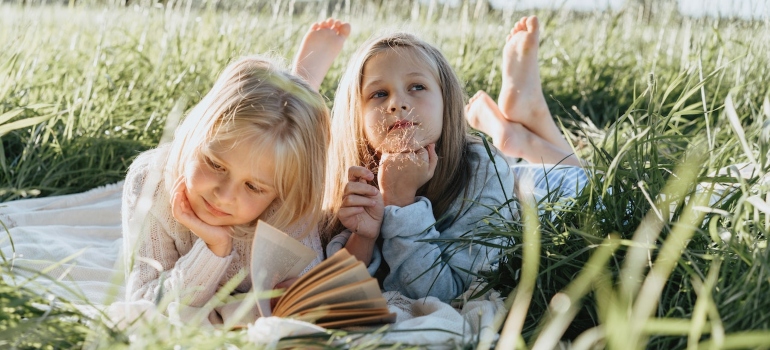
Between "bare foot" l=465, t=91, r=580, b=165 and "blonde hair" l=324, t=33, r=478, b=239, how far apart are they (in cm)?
75

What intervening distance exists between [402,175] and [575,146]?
203cm

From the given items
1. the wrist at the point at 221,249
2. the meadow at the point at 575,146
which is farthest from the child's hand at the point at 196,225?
the meadow at the point at 575,146

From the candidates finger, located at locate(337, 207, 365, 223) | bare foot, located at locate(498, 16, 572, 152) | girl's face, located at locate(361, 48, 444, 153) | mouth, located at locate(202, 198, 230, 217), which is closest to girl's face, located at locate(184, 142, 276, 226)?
mouth, located at locate(202, 198, 230, 217)

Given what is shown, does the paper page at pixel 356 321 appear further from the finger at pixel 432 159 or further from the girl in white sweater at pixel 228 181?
the finger at pixel 432 159

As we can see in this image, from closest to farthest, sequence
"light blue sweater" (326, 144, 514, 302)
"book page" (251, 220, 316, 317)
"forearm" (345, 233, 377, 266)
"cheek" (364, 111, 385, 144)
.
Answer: "book page" (251, 220, 316, 317)
"light blue sweater" (326, 144, 514, 302)
"forearm" (345, 233, 377, 266)
"cheek" (364, 111, 385, 144)

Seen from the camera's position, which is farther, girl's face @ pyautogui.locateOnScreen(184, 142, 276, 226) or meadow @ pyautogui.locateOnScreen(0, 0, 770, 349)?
girl's face @ pyautogui.locateOnScreen(184, 142, 276, 226)

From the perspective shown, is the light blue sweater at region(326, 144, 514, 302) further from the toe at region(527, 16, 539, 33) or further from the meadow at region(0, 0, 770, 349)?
the toe at region(527, 16, 539, 33)

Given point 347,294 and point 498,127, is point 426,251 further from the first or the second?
Result: point 498,127

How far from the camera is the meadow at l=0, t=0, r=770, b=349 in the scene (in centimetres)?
153

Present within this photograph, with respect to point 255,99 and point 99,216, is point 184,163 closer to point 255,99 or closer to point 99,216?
point 255,99

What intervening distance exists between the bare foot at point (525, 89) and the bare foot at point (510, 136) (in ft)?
0.12

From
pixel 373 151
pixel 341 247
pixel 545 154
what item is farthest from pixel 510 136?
pixel 341 247

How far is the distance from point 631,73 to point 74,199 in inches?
137

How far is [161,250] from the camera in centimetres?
220
